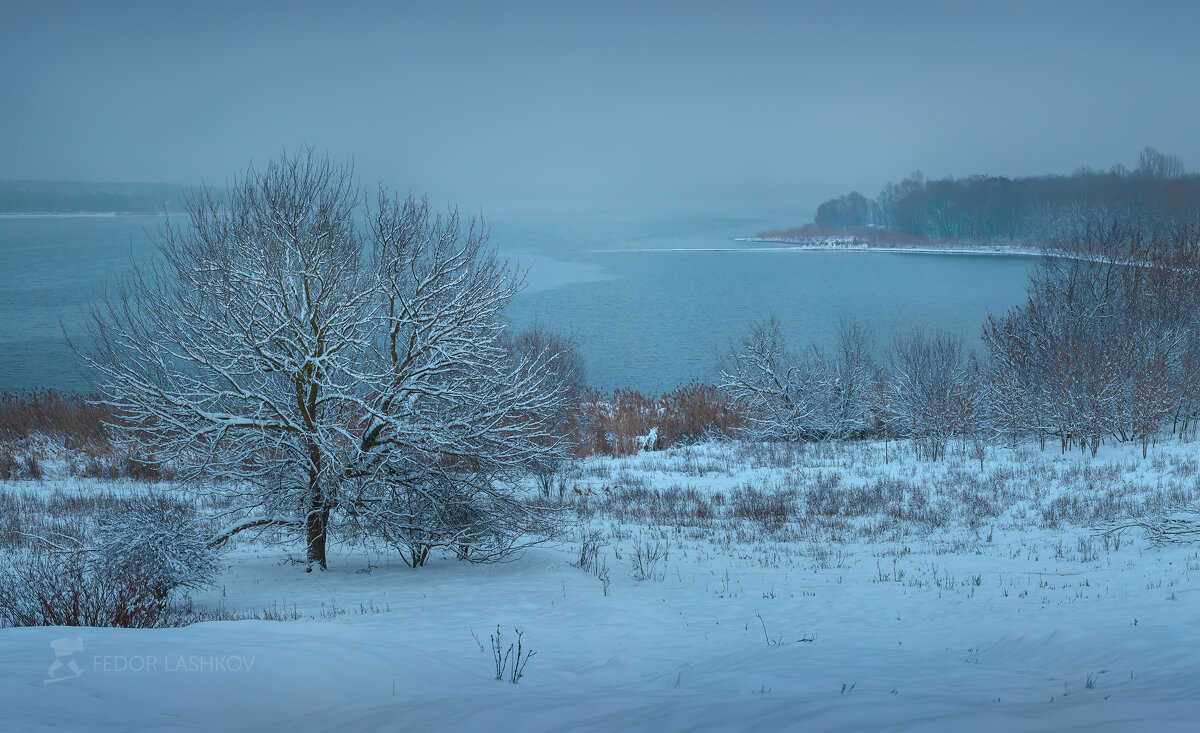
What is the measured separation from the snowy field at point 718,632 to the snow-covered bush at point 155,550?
0.74 meters

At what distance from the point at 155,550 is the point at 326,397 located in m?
2.78

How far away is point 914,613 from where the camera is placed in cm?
839

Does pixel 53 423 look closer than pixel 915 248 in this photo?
Yes

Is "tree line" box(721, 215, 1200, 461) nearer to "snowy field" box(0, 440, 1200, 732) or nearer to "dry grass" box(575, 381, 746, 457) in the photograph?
"dry grass" box(575, 381, 746, 457)

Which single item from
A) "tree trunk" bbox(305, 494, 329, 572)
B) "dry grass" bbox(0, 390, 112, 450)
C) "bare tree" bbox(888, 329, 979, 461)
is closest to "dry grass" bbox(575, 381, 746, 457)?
"bare tree" bbox(888, 329, 979, 461)

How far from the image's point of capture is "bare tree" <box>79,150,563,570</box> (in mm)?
10359

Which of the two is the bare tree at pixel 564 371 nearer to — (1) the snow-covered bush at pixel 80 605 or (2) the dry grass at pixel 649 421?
(2) the dry grass at pixel 649 421

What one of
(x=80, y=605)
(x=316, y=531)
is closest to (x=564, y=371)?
(x=316, y=531)

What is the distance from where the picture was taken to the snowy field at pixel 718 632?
471 cm

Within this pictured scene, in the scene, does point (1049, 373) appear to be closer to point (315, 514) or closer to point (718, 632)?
point (718, 632)

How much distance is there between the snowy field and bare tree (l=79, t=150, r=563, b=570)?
103 centimetres

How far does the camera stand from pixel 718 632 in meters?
7.89

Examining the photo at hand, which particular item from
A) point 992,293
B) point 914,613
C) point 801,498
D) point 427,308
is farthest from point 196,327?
point 992,293

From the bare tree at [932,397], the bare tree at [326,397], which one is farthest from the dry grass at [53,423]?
the bare tree at [932,397]
